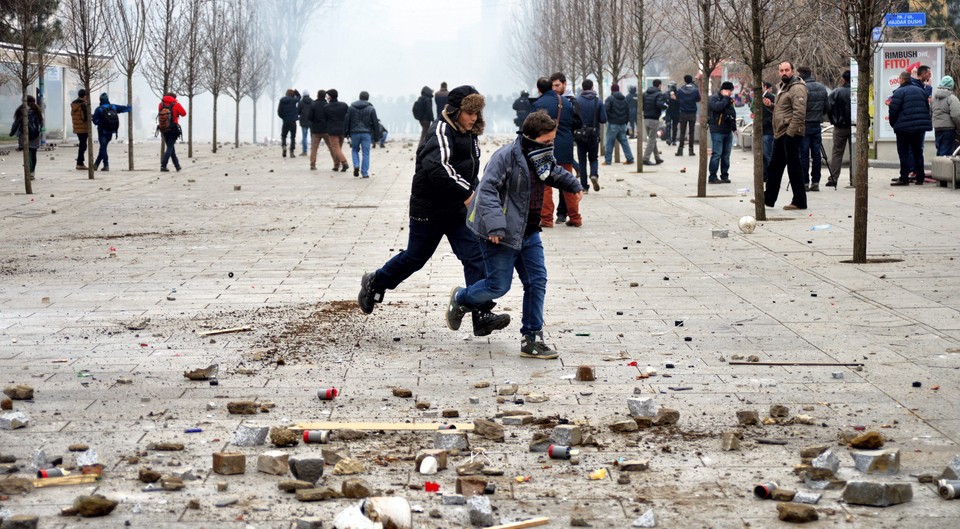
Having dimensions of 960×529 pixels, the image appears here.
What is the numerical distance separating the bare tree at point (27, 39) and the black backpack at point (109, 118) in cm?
151

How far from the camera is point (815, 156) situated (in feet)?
65.0

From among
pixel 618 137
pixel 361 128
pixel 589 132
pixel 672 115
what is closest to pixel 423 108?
pixel 672 115

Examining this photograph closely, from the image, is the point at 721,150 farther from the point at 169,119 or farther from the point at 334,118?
the point at 169,119

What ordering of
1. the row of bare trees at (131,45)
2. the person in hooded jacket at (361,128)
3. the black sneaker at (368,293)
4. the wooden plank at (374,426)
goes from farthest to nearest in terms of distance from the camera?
the person in hooded jacket at (361,128) < the row of bare trees at (131,45) < the black sneaker at (368,293) < the wooden plank at (374,426)

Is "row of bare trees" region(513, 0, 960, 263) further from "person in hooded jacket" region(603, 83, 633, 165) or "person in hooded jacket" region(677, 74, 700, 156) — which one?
"person in hooded jacket" region(677, 74, 700, 156)

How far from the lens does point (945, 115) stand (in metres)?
20.9

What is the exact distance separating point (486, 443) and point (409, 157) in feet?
96.7

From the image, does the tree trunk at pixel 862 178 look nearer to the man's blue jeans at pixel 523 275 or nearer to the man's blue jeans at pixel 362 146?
the man's blue jeans at pixel 523 275

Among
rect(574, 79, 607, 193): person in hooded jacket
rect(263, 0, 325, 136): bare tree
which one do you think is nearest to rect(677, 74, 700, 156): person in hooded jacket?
rect(574, 79, 607, 193): person in hooded jacket

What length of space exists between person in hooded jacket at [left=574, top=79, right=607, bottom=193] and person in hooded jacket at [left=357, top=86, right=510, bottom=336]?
332 inches

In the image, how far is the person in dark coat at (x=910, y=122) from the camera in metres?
19.9

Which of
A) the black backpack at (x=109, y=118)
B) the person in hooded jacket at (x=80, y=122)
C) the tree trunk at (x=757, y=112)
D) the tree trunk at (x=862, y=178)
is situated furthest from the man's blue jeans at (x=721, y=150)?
the person in hooded jacket at (x=80, y=122)

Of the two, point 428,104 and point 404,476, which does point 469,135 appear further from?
point 428,104

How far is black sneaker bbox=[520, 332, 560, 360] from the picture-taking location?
300 inches
